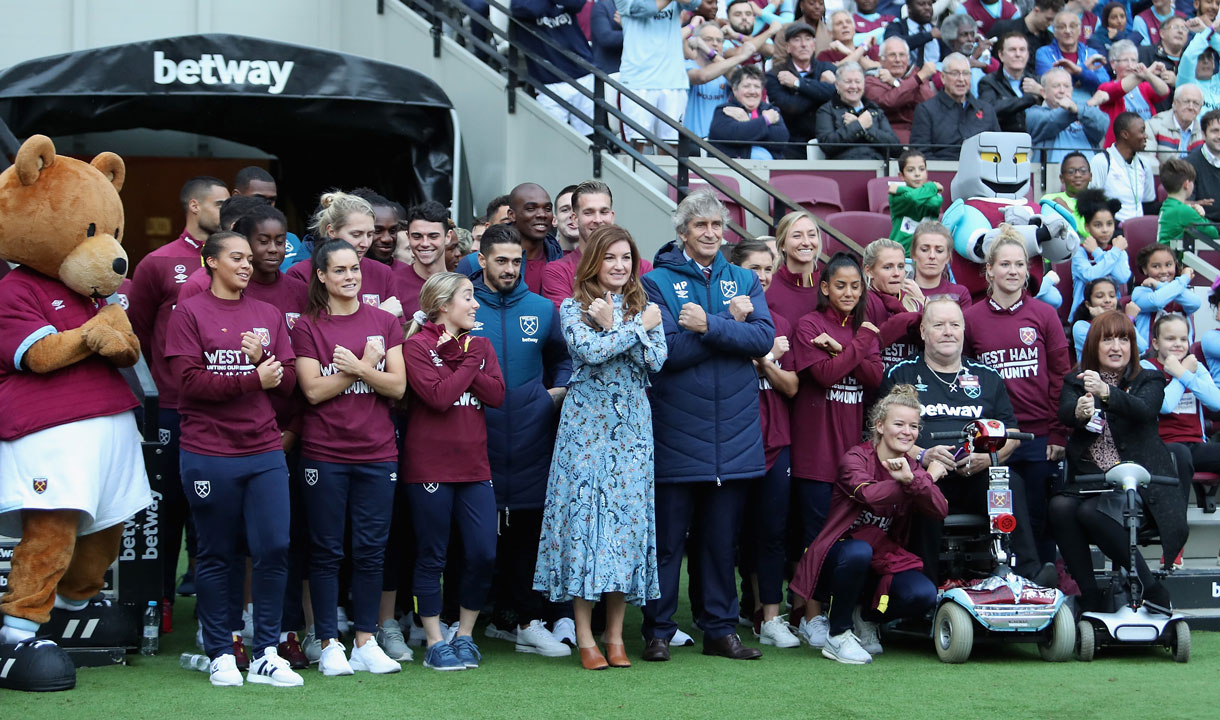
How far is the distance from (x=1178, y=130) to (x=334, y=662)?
375 inches

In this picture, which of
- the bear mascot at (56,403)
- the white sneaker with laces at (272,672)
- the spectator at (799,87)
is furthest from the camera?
the spectator at (799,87)

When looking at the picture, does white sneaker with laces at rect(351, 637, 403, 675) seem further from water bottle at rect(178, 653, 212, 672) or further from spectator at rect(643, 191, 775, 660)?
spectator at rect(643, 191, 775, 660)

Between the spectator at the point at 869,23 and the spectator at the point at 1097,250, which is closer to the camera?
the spectator at the point at 1097,250

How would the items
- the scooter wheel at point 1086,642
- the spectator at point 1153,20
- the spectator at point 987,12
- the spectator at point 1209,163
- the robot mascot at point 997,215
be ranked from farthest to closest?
the spectator at point 1153,20 < the spectator at point 987,12 < the spectator at point 1209,163 < the robot mascot at point 997,215 < the scooter wheel at point 1086,642

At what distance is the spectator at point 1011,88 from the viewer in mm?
12469

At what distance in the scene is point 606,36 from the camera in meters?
11.8

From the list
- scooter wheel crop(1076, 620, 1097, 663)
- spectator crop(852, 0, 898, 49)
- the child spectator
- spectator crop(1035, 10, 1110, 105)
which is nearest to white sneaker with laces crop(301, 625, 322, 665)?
scooter wheel crop(1076, 620, 1097, 663)

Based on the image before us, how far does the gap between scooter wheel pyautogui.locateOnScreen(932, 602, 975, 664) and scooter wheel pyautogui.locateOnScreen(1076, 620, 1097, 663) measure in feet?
1.61

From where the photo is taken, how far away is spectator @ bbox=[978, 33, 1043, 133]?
1247 cm

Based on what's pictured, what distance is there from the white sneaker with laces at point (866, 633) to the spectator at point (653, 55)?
212 inches

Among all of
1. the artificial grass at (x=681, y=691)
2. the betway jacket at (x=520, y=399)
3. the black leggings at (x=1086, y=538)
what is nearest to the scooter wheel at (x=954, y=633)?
the artificial grass at (x=681, y=691)

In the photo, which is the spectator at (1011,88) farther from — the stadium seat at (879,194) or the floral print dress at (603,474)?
the floral print dress at (603,474)

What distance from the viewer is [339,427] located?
618 centimetres

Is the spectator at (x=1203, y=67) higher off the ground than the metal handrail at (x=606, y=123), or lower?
higher
